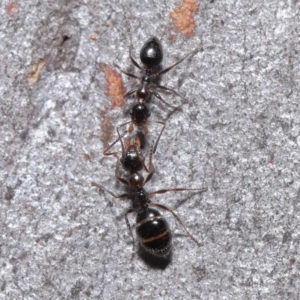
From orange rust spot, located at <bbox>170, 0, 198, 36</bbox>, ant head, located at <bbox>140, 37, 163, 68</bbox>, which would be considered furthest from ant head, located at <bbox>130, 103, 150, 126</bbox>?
orange rust spot, located at <bbox>170, 0, 198, 36</bbox>

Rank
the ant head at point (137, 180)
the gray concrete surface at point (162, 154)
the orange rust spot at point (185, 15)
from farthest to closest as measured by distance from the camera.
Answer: the ant head at point (137, 180), the orange rust spot at point (185, 15), the gray concrete surface at point (162, 154)

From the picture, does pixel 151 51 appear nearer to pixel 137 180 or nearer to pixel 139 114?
pixel 139 114

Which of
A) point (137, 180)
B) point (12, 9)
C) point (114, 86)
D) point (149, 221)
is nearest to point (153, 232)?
point (149, 221)

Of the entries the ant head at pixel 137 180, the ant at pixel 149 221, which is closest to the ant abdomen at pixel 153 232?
the ant at pixel 149 221

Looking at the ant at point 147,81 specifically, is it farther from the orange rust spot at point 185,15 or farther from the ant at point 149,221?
the ant at point 149,221

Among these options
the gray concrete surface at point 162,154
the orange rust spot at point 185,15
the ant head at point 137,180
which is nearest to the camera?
the gray concrete surface at point 162,154

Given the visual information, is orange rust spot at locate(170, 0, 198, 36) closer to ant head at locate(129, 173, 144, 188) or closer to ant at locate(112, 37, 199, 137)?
ant at locate(112, 37, 199, 137)
